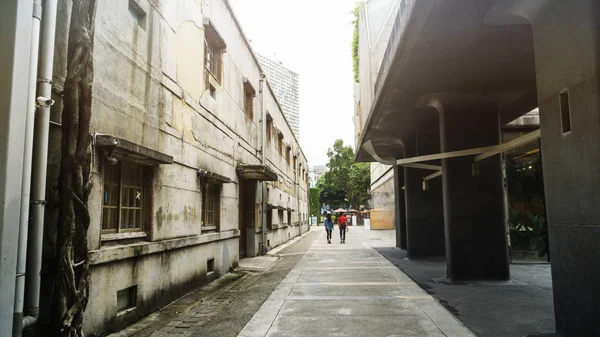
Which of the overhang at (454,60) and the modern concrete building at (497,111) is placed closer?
the modern concrete building at (497,111)

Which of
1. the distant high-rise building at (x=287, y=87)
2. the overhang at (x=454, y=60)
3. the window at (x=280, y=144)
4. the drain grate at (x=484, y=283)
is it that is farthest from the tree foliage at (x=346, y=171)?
the drain grate at (x=484, y=283)

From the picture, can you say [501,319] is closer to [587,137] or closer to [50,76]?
[587,137]

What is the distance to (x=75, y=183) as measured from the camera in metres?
4.73

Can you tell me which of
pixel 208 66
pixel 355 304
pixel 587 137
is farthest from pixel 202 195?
pixel 587 137

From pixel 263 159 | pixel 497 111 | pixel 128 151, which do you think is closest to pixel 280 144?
pixel 263 159

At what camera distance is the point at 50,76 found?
14.8 feet

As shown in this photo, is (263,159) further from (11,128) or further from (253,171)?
(11,128)

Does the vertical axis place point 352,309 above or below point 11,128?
below

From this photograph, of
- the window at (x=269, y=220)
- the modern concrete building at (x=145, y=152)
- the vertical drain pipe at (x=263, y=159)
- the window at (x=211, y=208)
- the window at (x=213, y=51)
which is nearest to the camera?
the modern concrete building at (x=145, y=152)

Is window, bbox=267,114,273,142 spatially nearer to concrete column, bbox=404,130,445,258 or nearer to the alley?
concrete column, bbox=404,130,445,258

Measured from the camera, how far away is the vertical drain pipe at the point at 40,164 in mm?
4301

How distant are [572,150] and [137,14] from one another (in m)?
6.46

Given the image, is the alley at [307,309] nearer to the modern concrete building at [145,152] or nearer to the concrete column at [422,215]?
the modern concrete building at [145,152]

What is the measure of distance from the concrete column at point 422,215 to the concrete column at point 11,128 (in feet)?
38.7
